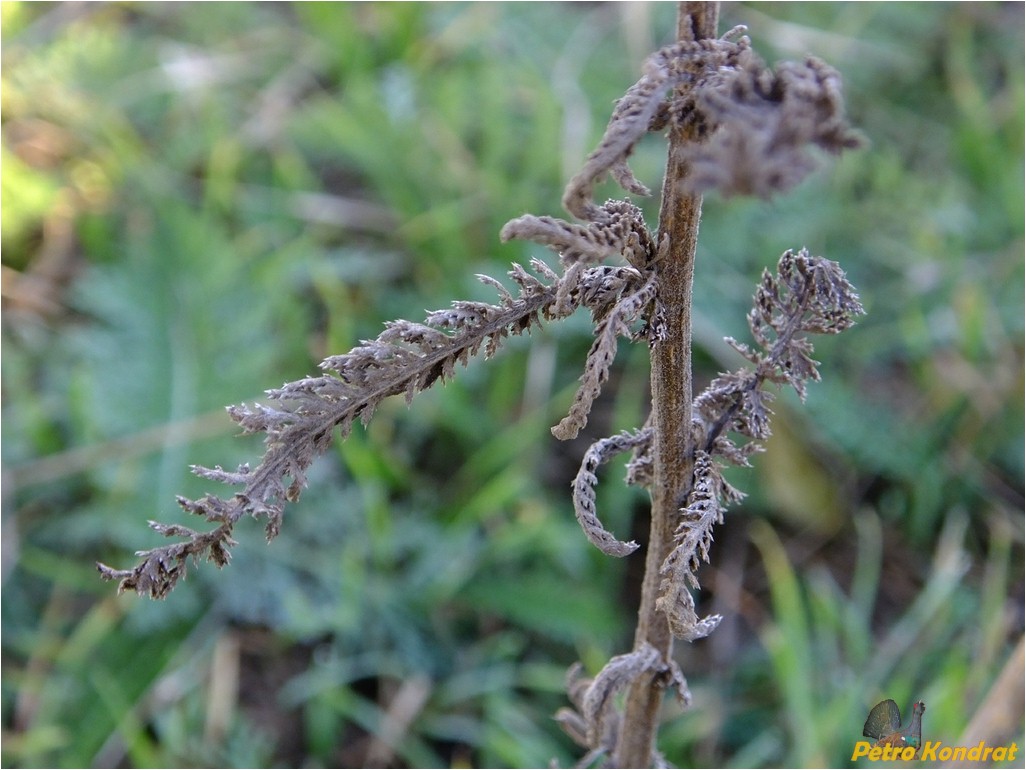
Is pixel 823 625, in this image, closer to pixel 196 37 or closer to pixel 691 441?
pixel 691 441

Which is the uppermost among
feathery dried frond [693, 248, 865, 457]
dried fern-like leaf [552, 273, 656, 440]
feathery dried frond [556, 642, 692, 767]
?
feathery dried frond [693, 248, 865, 457]

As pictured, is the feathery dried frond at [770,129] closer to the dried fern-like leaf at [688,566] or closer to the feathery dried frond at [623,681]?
the dried fern-like leaf at [688,566]

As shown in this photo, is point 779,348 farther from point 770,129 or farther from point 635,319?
point 770,129

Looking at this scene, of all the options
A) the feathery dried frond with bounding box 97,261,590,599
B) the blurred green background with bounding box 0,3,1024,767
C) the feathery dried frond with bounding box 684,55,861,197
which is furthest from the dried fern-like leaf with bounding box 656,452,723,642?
the blurred green background with bounding box 0,3,1024,767

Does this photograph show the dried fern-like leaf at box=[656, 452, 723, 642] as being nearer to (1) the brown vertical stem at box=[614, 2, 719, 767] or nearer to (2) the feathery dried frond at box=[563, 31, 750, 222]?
(1) the brown vertical stem at box=[614, 2, 719, 767]

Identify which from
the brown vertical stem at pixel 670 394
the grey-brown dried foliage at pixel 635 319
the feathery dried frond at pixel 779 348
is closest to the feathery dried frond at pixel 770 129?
the grey-brown dried foliage at pixel 635 319
